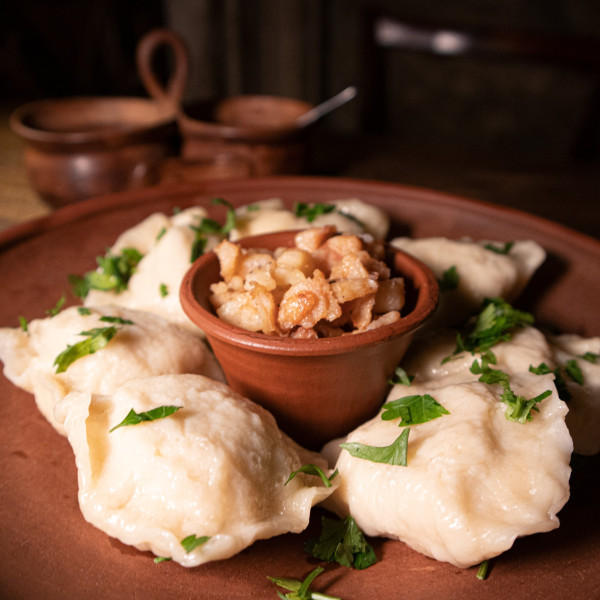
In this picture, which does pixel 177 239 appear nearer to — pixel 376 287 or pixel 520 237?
pixel 376 287

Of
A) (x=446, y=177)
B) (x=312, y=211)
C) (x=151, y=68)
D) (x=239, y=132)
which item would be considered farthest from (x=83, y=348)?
(x=446, y=177)

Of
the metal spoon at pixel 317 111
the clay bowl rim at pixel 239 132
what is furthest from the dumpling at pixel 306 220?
the metal spoon at pixel 317 111

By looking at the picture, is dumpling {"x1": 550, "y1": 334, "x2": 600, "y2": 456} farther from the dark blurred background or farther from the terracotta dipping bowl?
the dark blurred background

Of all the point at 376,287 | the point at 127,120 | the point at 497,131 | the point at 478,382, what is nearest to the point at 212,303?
the point at 376,287

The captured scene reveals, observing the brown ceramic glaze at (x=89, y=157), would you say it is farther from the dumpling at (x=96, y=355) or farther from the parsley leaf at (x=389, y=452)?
the parsley leaf at (x=389, y=452)

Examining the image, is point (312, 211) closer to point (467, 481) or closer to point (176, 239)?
point (176, 239)

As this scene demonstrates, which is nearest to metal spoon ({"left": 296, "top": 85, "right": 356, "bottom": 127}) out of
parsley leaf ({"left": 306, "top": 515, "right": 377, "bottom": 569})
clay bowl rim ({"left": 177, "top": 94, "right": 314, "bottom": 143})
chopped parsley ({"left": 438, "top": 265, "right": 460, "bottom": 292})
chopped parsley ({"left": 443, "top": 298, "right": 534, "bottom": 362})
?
clay bowl rim ({"left": 177, "top": 94, "right": 314, "bottom": 143})
